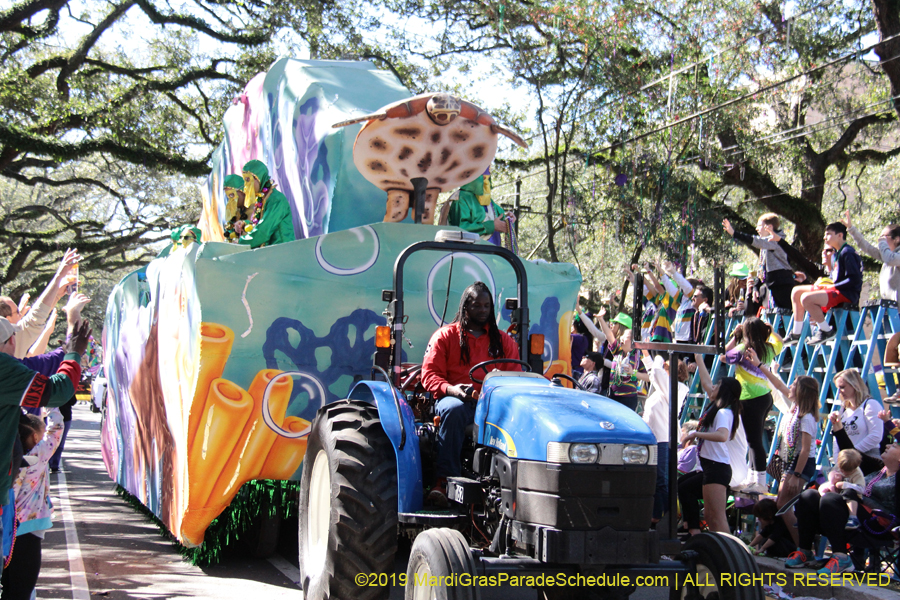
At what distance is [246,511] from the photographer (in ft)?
21.5

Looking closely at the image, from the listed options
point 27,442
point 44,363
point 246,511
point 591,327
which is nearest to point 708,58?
point 591,327

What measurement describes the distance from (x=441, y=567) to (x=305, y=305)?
321 centimetres

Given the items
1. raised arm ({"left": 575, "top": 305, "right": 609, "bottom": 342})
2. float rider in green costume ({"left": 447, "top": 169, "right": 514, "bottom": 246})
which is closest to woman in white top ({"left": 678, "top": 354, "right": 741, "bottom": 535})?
float rider in green costume ({"left": 447, "top": 169, "right": 514, "bottom": 246})

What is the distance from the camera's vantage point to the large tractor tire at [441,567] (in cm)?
367

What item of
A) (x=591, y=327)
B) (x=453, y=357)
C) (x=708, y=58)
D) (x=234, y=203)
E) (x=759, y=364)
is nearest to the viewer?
(x=453, y=357)

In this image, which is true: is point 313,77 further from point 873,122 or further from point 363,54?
point 873,122

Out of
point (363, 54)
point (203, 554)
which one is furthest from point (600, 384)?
point (363, 54)

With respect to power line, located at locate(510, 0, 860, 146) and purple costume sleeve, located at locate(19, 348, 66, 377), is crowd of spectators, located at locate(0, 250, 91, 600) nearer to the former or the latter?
purple costume sleeve, located at locate(19, 348, 66, 377)

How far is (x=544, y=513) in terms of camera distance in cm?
385

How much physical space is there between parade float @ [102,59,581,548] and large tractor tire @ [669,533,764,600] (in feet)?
8.38

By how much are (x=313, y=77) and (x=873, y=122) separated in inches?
555

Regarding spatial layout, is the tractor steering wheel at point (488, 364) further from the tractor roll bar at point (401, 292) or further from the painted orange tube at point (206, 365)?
the painted orange tube at point (206, 365)

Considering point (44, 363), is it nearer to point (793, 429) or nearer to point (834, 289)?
point (793, 429)

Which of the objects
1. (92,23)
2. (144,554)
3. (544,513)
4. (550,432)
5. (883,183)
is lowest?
(144,554)
